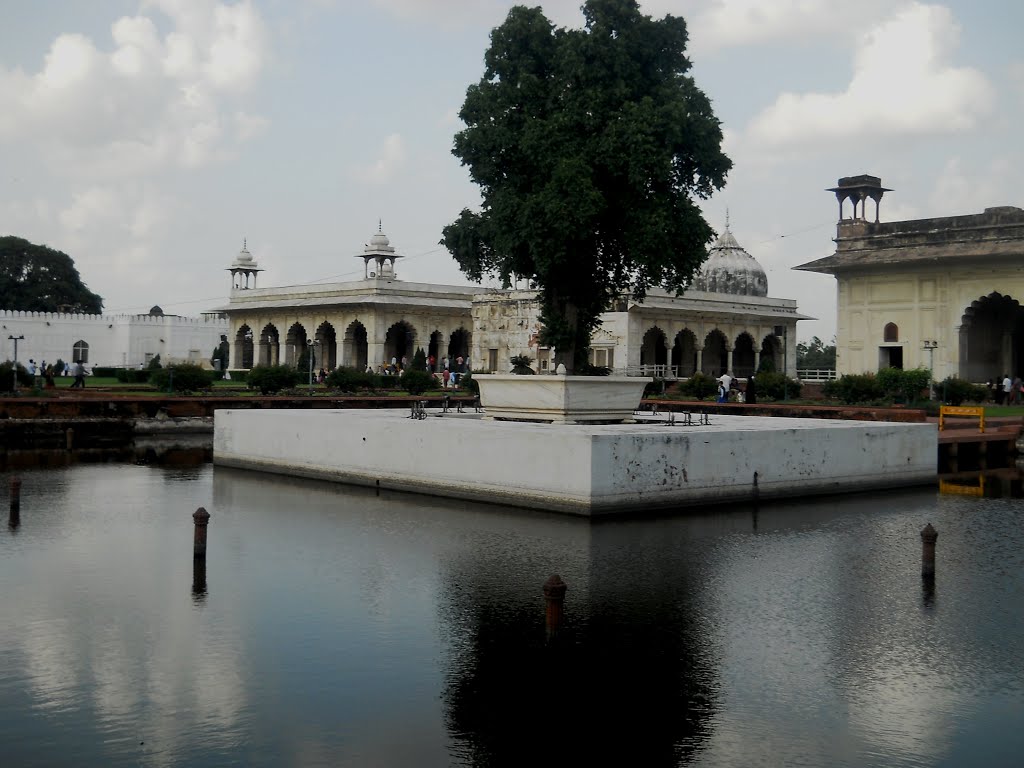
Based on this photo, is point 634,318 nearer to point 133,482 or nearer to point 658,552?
point 133,482

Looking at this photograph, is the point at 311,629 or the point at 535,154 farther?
the point at 535,154

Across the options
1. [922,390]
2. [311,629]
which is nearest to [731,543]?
[311,629]

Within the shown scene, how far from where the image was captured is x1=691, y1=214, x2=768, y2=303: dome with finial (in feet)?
163

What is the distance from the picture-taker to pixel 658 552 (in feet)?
35.7

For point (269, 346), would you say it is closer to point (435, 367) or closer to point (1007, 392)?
point (435, 367)

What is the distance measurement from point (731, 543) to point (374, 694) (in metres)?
5.92

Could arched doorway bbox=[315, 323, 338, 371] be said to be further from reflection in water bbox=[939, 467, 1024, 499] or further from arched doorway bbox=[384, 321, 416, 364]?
reflection in water bbox=[939, 467, 1024, 499]

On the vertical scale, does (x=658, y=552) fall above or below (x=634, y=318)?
below

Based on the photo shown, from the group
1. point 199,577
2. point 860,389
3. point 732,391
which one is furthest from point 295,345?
point 199,577

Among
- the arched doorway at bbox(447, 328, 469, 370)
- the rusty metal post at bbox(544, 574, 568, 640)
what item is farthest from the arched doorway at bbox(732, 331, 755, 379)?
the rusty metal post at bbox(544, 574, 568, 640)

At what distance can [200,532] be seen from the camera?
9.72 m

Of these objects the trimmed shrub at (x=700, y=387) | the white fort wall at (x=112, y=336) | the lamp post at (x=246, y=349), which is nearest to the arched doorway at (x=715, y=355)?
the trimmed shrub at (x=700, y=387)

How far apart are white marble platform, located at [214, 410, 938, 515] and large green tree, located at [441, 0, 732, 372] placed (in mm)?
2622

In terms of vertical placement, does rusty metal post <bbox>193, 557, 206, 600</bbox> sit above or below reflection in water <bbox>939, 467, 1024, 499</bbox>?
below
